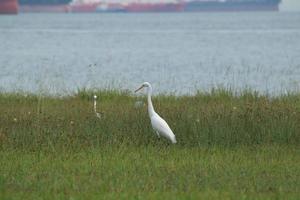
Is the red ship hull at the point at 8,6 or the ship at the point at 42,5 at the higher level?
the red ship hull at the point at 8,6

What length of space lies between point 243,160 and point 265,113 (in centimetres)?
259

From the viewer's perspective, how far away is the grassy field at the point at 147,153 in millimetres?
9305

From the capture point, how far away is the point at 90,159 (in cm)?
1135

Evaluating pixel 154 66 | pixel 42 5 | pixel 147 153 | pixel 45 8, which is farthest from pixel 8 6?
pixel 147 153

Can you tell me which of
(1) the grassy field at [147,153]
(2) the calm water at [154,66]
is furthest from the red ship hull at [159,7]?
(1) the grassy field at [147,153]

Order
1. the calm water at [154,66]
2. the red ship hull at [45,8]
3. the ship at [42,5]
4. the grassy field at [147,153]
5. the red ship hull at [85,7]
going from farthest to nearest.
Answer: the red ship hull at [85,7] < the red ship hull at [45,8] < the ship at [42,5] < the calm water at [154,66] < the grassy field at [147,153]

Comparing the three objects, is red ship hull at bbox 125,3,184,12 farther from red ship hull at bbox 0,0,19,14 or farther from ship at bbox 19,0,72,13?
red ship hull at bbox 0,0,19,14

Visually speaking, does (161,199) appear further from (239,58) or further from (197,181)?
(239,58)

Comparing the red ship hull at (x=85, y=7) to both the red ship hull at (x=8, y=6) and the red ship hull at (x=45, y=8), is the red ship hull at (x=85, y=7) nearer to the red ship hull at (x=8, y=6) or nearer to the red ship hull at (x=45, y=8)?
the red ship hull at (x=45, y=8)

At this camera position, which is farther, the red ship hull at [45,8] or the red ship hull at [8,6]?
the red ship hull at [45,8]

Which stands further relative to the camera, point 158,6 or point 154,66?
point 158,6

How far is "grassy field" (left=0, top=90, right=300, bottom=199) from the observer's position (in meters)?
9.30

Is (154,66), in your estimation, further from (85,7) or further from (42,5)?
(85,7)

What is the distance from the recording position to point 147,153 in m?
11.8
